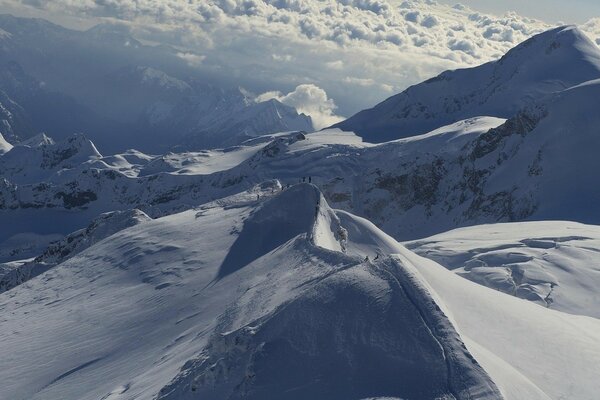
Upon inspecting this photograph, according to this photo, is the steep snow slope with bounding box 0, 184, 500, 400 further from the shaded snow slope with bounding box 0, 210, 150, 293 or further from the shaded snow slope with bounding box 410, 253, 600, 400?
the shaded snow slope with bounding box 0, 210, 150, 293

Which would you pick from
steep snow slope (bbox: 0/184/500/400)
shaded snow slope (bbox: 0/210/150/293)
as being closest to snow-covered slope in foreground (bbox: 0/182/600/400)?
steep snow slope (bbox: 0/184/500/400)

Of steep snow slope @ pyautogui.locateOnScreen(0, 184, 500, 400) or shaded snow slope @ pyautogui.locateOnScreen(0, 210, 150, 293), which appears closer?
steep snow slope @ pyautogui.locateOnScreen(0, 184, 500, 400)

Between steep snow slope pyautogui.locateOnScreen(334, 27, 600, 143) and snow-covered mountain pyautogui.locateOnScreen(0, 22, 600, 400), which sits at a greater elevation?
steep snow slope pyautogui.locateOnScreen(334, 27, 600, 143)

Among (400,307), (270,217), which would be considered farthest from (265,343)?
(270,217)

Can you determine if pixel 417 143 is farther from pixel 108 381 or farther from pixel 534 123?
pixel 108 381

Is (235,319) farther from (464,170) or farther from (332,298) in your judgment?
(464,170)

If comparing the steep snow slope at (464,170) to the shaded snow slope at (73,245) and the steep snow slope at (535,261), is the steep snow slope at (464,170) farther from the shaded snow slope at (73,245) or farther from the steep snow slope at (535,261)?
the shaded snow slope at (73,245)

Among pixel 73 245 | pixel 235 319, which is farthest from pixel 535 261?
pixel 73 245
